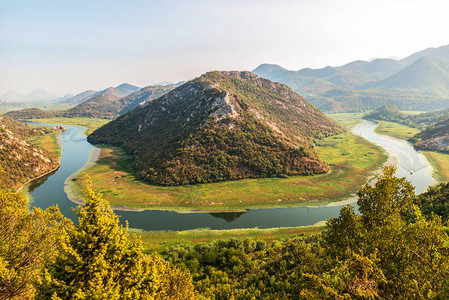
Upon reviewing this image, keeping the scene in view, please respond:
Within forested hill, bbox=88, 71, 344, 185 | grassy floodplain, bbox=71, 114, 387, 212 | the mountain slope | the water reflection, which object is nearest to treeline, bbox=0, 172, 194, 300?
the water reflection

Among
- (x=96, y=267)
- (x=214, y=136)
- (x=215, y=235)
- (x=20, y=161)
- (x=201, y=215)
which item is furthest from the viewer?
(x=214, y=136)

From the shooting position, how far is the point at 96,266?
460 inches

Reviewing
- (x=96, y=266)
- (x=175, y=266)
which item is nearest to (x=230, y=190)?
(x=175, y=266)

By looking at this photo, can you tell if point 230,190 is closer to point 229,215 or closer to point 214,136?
point 229,215

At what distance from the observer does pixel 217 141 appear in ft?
342

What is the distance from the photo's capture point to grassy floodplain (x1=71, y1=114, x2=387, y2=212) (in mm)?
71562

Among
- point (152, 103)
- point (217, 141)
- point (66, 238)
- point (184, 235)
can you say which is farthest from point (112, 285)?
point (152, 103)

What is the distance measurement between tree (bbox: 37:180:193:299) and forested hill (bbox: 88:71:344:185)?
242 feet

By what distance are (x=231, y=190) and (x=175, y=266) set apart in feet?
211

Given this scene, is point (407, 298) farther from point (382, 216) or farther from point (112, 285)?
point (112, 285)

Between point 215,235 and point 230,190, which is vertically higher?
point 230,190

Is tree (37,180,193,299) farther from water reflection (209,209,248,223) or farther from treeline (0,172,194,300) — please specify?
water reflection (209,209,248,223)

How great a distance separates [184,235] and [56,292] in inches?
1897

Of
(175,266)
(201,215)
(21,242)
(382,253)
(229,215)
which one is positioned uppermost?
(382,253)
